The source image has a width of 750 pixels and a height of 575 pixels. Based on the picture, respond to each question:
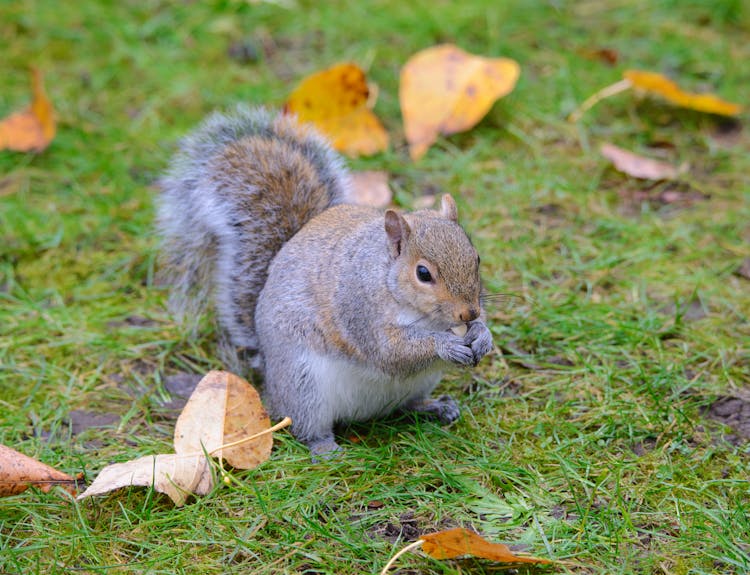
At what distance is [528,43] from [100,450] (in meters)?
2.61

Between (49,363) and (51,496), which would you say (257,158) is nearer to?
(49,363)

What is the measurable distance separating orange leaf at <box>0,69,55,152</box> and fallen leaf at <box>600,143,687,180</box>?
77.5 inches

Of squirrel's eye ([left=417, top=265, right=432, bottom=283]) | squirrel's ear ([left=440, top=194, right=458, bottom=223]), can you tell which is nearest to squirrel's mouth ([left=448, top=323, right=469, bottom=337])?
squirrel's eye ([left=417, top=265, right=432, bottom=283])

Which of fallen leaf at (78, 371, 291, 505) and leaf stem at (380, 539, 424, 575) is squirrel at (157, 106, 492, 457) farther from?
leaf stem at (380, 539, 424, 575)

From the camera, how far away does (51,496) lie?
1.98 m

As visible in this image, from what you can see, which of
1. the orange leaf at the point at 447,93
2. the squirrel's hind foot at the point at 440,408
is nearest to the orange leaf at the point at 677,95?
the orange leaf at the point at 447,93

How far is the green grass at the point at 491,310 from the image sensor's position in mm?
1891

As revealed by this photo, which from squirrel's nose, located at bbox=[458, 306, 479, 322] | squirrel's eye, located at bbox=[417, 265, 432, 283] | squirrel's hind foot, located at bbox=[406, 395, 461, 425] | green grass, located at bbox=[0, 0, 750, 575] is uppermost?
squirrel's eye, located at bbox=[417, 265, 432, 283]

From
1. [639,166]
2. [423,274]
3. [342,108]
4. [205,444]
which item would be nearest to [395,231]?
[423,274]

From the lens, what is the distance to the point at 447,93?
335 centimetres

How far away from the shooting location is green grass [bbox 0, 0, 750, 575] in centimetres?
189

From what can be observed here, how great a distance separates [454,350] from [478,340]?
59mm

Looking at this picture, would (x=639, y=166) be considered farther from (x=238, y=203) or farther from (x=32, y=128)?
(x=32, y=128)

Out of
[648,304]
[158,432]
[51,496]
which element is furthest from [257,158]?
[648,304]
